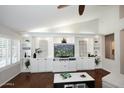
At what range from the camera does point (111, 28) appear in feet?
19.9

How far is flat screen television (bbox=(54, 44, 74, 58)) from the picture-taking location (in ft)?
20.9

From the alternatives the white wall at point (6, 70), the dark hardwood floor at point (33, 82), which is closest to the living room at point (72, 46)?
the white wall at point (6, 70)

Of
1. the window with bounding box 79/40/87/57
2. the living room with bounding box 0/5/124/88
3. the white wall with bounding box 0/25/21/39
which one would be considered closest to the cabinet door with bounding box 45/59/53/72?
the living room with bounding box 0/5/124/88

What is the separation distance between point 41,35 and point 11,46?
1.80 meters

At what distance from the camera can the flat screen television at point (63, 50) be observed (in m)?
6.38

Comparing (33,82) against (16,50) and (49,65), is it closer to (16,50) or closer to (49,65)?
(49,65)

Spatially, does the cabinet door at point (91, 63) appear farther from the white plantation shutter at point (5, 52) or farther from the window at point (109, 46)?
the white plantation shutter at point (5, 52)

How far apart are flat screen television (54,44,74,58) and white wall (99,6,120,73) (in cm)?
203

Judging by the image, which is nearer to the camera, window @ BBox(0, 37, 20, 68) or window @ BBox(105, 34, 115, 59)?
window @ BBox(0, 37, 20, 68)

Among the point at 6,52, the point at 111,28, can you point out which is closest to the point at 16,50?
the point at 6,52

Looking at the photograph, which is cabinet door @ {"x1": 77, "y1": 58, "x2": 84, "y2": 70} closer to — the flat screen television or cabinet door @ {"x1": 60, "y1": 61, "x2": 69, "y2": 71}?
the flat screen television

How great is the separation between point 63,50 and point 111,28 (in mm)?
2823

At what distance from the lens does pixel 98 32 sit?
24.4ft
